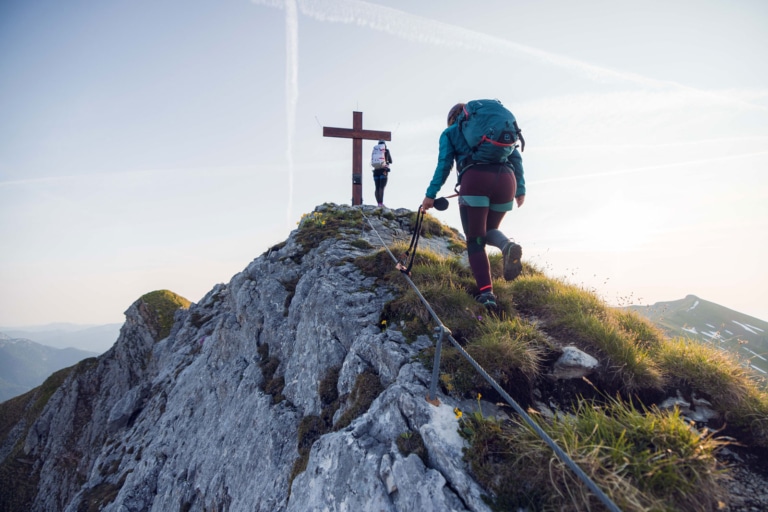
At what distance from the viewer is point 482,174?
597 centimetres

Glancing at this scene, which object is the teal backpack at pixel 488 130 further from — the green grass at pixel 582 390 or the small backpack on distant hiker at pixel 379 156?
the small backpack on distant hiker at pixel 379 156

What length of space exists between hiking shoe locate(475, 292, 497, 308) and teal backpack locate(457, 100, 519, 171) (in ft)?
7.89

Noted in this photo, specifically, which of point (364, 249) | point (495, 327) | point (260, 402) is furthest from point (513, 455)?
Answer: point (364, 249)

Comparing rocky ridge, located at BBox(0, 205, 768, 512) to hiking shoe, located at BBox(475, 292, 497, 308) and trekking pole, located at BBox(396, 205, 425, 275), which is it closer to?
trekking pole, located at BBox(396, 205, 425, 275)

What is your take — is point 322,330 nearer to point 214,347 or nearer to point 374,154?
point 214,347

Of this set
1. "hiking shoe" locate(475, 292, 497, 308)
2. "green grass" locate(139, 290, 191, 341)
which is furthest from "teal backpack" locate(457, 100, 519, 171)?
"green grass" locate(139, 290, 191, 341)

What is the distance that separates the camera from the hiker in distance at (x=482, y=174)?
5758 mm

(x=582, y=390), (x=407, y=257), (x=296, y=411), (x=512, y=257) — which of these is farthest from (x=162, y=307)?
(x=582, y=390)

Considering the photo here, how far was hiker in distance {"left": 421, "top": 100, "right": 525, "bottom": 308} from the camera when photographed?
5.76m

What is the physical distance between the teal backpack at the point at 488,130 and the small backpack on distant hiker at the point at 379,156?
926 cm

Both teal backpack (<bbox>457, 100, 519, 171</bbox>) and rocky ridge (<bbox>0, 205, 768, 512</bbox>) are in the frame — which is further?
teal backpack (<bbox>457, 100, 519, 171</bbox>)

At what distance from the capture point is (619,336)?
5008 mm

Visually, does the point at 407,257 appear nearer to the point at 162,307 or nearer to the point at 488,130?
the point at 488,130

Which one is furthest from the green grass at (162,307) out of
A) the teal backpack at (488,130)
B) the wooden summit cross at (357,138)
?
the teal backpack at (488,130)
